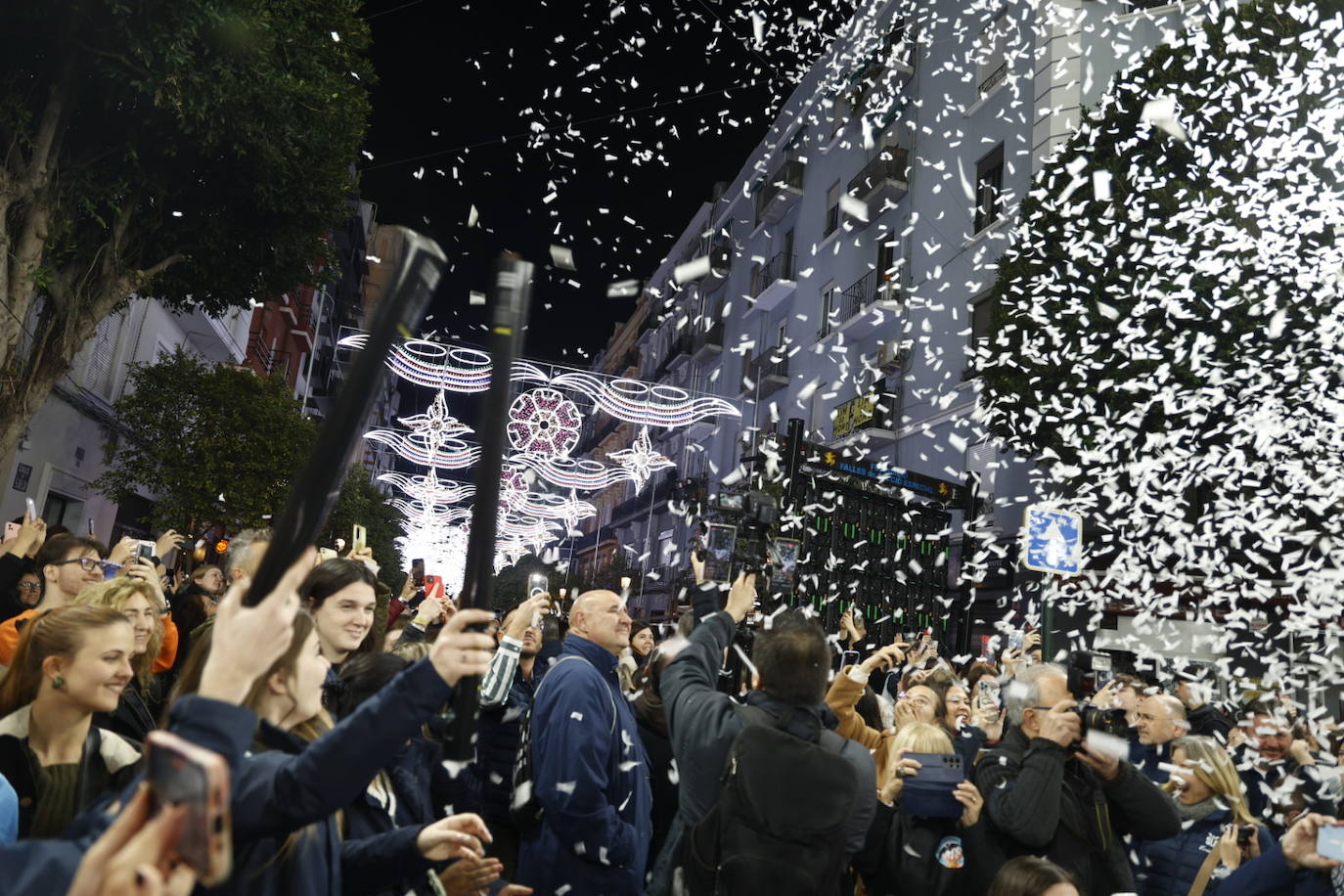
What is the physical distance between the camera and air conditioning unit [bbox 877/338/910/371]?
21.2 meters

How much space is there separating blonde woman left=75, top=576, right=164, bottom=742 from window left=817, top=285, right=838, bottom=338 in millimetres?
22067

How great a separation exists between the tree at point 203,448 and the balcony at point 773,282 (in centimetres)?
1543

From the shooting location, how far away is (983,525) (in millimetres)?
17625

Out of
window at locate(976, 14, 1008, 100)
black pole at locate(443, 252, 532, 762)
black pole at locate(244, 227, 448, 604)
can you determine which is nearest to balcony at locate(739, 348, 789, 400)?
window at locate(976, 14, 1008, 100)

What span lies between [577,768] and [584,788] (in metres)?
0.08

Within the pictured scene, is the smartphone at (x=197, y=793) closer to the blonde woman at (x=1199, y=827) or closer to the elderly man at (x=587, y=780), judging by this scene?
the elderly man at (x=587, y=780)

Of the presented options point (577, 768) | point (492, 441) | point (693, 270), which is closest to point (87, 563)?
point (577, 768)

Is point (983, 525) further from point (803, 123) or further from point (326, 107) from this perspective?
point (803, 123)

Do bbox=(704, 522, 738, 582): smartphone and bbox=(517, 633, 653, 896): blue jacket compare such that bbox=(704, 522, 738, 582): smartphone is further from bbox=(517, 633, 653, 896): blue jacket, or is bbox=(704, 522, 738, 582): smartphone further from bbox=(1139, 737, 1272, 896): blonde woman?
bbox=(1139, 737, 1272, 896): blonde woman

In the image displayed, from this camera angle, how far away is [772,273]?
102 ft

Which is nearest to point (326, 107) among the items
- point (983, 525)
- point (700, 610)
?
point (700, 610)

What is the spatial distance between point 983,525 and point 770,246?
55.7 feet

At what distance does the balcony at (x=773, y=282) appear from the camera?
97.8 ft

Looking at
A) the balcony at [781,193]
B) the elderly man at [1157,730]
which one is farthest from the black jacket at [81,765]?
the balcony at [781,193]
